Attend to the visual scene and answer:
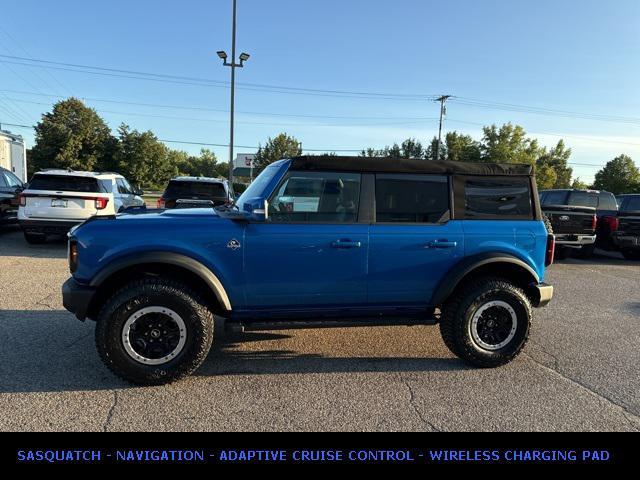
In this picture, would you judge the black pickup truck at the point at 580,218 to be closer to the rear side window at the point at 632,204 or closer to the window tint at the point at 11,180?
the rear side window at the point at 632,204

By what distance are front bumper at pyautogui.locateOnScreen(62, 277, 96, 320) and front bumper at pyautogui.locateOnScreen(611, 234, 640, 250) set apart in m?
12.2

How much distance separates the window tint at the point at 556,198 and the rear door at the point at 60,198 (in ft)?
37.2

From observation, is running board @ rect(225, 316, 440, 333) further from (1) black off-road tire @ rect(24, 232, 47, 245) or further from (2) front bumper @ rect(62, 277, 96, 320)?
(1) black off-road tire @ rect(24, 232, 47, 245)

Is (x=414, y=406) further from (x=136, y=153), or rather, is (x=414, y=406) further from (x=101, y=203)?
A: (x=136, y=153)

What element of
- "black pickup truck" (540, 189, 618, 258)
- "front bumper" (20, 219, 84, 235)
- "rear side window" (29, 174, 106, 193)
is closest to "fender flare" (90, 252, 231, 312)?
"front bumper" (20, 219, 84, 235)

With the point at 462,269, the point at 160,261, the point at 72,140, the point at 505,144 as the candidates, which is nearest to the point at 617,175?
the point at 505,144

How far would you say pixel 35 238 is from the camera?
32.6 ft

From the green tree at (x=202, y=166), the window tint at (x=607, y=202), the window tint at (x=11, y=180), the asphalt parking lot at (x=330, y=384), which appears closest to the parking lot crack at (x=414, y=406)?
the asphalt parking lot at (x=330, y=384)

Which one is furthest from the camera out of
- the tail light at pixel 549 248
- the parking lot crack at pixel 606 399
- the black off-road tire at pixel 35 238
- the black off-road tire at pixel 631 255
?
the black off-road tire at pixel 631 255

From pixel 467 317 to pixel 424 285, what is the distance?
48cm

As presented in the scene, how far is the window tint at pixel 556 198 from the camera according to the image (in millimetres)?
11823

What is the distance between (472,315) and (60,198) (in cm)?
854
